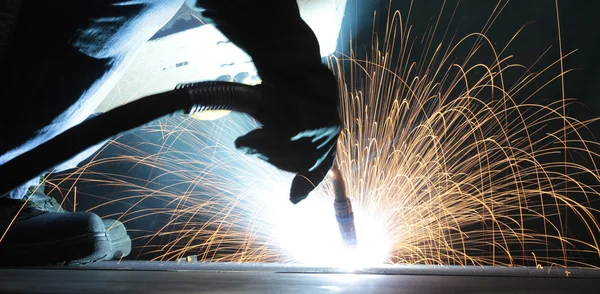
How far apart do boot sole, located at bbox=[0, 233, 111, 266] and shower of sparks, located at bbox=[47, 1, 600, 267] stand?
174cm

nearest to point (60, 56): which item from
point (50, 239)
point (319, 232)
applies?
point (50, 239)

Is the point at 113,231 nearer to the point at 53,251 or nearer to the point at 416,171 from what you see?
the point at 53,251

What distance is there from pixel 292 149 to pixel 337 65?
7.61 feet

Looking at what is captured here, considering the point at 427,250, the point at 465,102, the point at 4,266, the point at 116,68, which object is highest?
the point at 465,102

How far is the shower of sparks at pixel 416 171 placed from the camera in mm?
3016

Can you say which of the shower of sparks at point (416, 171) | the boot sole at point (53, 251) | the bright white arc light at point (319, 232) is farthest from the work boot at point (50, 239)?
the shower of sparks at point (416, 171)

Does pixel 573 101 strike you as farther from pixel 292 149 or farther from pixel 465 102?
pixel 292 149

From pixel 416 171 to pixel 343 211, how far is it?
7.26ft

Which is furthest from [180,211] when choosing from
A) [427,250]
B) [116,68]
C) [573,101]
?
[573,101]

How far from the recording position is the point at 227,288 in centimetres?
56

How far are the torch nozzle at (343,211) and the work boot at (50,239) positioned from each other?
63cm

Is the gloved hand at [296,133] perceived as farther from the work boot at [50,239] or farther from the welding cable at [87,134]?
the work boot at [50,239]

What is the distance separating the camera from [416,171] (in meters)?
3.15

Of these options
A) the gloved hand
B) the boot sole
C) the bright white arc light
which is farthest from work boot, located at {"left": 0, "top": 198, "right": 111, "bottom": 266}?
the bright white arc light
